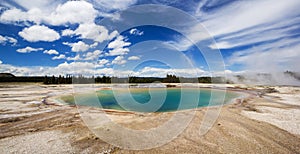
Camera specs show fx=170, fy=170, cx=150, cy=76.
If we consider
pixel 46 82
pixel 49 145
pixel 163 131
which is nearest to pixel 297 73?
pixel 163 131

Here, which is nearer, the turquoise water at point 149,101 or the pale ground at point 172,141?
the pale ground at point 172,141

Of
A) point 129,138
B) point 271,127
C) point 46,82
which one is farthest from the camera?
point 46,82

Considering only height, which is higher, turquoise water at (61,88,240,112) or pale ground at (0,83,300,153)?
pale ground at (0,83,300,153)

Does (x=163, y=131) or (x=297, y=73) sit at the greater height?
(x=297, y=73)

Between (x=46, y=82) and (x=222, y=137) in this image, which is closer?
(x=222, y=137)

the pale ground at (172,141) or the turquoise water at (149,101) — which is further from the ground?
the pale ground at (172,141)

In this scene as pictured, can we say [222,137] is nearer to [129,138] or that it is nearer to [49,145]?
[129,138]

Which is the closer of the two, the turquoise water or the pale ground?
the pale ground

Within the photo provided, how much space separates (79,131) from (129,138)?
106 inches

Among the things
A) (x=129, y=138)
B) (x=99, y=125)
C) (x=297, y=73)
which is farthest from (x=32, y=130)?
(x=297, y=73)

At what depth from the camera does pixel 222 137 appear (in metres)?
7.80

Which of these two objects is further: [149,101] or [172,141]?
[149,101]

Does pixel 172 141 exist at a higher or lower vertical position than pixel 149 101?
higher

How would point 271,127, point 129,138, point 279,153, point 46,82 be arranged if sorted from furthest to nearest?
1. point 46,82
2. point 271,127
3. point 129,138
4. point 279,153
